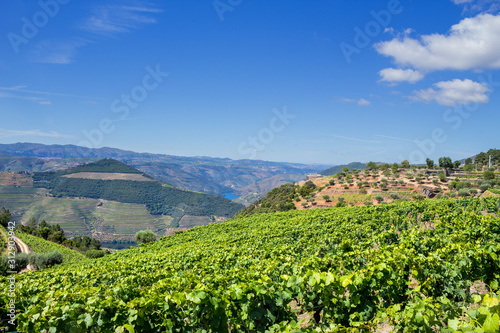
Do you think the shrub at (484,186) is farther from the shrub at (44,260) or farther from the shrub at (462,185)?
the shrub at (44,260)

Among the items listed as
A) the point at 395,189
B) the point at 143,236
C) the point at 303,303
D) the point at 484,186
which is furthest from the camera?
the point at 395,189

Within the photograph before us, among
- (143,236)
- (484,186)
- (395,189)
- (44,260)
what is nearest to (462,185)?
(484,186)

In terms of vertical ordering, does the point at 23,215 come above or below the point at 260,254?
below

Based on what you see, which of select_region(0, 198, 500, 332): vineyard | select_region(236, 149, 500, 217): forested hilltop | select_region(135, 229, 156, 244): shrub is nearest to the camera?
select_region(0, 198, 500, 332): vineyard

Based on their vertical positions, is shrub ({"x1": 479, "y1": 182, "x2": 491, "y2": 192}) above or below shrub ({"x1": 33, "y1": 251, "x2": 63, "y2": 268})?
above

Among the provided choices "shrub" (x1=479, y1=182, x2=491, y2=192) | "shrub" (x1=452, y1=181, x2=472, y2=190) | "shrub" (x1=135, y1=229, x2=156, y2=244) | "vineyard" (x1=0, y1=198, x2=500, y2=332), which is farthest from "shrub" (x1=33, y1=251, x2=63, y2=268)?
"shrub" (x1=452, y1=181, x2=472, y2=190)

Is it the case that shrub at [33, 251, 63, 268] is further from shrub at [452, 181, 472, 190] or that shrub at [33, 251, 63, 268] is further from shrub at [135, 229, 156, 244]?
shrub at [452, 181, 472, 190]

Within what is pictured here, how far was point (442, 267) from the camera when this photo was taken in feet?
17.2

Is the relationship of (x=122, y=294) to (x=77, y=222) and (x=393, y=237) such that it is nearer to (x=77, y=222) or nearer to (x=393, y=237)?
(x=393, y=237)

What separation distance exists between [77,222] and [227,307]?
22725cm

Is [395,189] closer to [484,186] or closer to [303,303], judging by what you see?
[484,186]

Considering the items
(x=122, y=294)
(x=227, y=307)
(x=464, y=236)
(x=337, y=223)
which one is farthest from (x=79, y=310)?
(x=337, y=223)

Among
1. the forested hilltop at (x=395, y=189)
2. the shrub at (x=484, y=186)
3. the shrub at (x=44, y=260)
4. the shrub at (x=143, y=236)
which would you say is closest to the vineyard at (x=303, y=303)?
the shrub at (x=44, y=260)

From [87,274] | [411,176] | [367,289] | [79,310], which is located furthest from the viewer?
[411,176]
